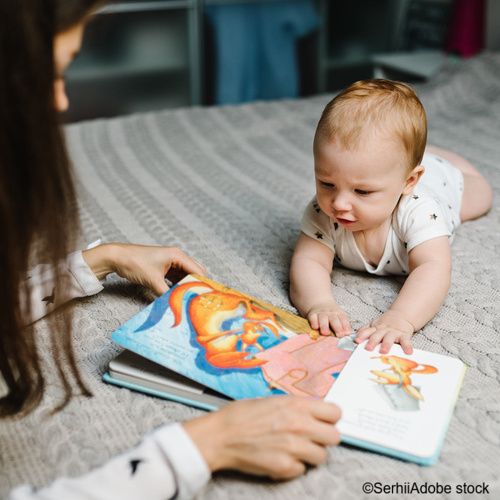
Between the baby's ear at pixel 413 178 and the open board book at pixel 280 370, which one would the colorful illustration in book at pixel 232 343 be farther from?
the baby's ear at pixel 413 178

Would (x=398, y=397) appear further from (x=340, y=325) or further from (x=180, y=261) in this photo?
(x=180, y=261)

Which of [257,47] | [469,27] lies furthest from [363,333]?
[257,47]

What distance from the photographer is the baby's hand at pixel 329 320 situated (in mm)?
958

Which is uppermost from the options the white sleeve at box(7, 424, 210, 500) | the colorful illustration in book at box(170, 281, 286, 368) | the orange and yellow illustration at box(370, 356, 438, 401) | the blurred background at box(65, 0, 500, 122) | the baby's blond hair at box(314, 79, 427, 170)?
the baby's blond hair at box(314, 79, 427, 170)

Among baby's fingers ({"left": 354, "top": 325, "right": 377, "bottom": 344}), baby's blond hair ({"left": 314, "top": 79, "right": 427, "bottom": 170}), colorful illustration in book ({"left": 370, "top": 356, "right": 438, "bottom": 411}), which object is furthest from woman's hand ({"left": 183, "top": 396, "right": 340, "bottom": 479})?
baby's blond hair ({"left": 314, "top": 79, "right": 427, "bottom": 170})

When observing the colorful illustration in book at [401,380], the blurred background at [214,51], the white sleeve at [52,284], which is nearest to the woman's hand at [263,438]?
the colorful illustration in book at [401,380]

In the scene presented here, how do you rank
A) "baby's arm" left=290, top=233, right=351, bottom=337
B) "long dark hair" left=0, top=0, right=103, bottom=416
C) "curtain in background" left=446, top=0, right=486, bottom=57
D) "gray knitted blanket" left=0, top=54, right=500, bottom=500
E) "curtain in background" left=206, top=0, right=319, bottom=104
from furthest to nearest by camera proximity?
A: 1. "curtain in background" left=206, top=0, right=319, bottom=104
2. "curtain in background" left=446, top=0, right=486, bottom=57
3. "baby's arm" left=290, top=233, right=351, bottom=337
4. "gray knitted blanket" left=0, top=54, right=500, bottom=500
5. "long dark hair" left=0, top=0, right=103, bottom=416

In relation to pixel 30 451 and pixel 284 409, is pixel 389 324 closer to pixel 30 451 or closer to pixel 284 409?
pixel 284 409

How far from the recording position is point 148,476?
2.16ft

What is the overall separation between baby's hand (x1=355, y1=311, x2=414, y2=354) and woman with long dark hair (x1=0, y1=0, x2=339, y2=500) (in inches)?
7.5

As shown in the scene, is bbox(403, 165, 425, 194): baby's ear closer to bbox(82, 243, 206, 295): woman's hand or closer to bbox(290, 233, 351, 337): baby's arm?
bbox(290, 233, 351, 337): baby's arm

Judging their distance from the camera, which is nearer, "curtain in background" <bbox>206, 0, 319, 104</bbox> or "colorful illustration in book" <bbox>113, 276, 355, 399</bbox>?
"colorful illustration in book" <bbox>113, 276, 355, 399</bbox>

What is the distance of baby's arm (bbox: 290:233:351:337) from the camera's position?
0.97 m

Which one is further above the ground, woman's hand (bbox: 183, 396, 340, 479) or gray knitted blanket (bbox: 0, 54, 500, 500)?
woman's hand (bbox: 183, 396, 340, 479)
